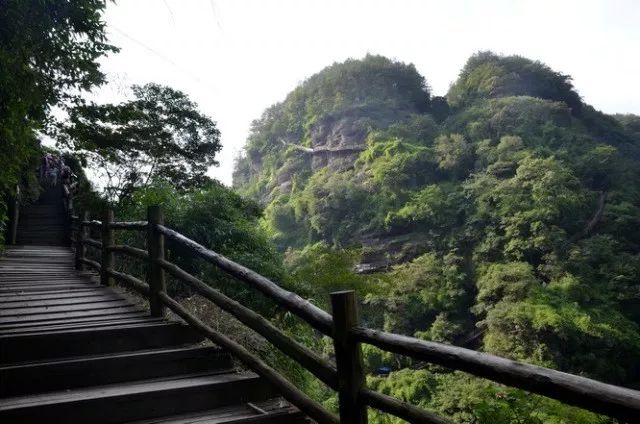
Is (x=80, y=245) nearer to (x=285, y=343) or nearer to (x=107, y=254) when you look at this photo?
(x=107, y=254)

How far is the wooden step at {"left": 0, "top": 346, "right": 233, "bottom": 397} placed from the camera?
2.74 m

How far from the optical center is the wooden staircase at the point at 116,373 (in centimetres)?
256

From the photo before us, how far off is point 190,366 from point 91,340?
0.79 metres

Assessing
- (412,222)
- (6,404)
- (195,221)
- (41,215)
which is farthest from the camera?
(412,222)

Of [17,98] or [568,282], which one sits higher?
[17,98]

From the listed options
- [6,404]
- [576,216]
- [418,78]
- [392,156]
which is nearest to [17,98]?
[6,404]

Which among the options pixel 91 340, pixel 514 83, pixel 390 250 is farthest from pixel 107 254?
pixel 514 83

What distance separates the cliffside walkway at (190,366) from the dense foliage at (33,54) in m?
2.52

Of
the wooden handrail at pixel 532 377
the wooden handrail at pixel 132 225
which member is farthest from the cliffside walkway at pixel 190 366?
the wooden handrail at pixel 132 225

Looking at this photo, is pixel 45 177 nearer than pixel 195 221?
No

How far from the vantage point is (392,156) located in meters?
39.7

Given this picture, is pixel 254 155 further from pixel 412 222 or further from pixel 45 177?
pixel 45 177

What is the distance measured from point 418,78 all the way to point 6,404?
56.0 meters

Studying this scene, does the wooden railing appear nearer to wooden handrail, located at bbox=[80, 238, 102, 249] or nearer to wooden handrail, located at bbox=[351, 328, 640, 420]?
wooden handrail, located at bbox=[351, 328, 640, 420]
